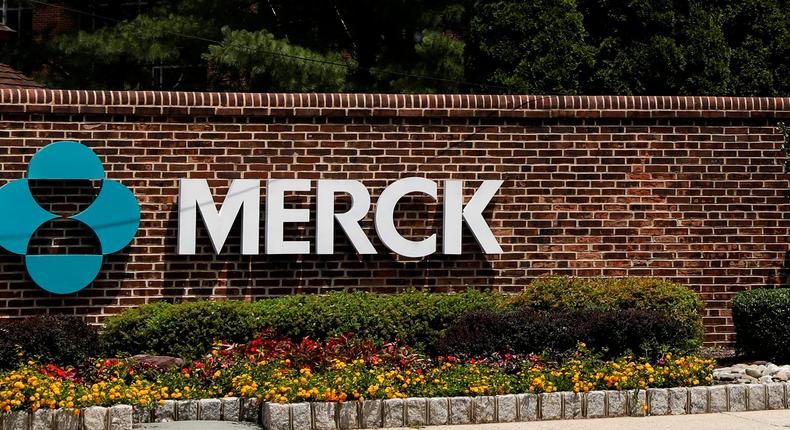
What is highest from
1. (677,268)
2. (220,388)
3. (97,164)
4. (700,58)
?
(700,58)

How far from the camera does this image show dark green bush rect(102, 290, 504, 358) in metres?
11.5

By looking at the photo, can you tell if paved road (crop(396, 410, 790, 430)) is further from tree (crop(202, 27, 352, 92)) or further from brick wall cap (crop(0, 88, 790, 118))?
tree (crop(202, 27, 352, 92))

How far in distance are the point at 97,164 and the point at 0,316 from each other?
6.11 feet

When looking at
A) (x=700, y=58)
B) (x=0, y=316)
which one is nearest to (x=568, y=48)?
(x=700, y=58)

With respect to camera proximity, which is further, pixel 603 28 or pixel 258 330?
pixel 603 28

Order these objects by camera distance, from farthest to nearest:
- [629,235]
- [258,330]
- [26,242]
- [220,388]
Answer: [629,235], [26,242], [258,330], [220,388]

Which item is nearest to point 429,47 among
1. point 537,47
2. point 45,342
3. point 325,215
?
point 537,47

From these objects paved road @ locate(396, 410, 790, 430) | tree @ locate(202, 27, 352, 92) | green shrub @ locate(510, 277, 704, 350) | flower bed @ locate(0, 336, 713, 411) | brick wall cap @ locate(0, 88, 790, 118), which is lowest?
paved road @ locate(396, 410, 790, 430)

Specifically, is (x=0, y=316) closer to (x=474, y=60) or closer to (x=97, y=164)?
(x=97, y=164)

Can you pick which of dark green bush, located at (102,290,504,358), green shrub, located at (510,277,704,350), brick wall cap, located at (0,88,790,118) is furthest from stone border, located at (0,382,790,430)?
brick wall cap, located at (0,88,790,118)

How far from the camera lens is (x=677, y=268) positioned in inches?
535

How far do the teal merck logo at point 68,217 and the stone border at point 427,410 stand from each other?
352 centimetres

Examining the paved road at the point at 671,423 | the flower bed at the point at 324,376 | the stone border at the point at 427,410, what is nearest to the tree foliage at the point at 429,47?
the flower bed at the point at 324,376

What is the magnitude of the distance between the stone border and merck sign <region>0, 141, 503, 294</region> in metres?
3.42
